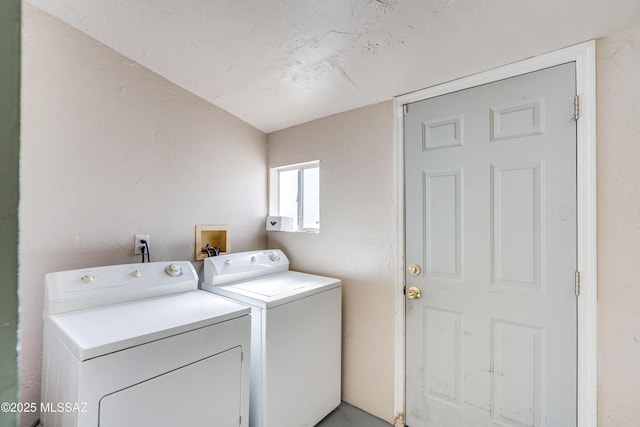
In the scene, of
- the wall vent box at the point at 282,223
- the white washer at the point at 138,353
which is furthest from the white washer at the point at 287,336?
the wall vent box at the point at 282,223

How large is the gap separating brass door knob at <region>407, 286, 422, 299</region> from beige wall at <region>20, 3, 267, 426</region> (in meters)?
1.41

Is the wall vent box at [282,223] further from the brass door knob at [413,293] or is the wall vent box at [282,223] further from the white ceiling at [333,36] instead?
the brass door knob at [413,293]

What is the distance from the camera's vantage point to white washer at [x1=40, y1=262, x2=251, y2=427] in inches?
38.9

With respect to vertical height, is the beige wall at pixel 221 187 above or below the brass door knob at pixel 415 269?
above

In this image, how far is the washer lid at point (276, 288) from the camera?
1.55m

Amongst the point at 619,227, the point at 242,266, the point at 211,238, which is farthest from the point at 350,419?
the point at 619,227

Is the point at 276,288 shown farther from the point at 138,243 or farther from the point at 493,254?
the point at 493,254

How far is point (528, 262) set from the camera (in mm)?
1366

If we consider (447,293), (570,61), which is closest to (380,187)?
(447,293)

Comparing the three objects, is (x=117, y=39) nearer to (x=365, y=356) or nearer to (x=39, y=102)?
(x=39, y=102)

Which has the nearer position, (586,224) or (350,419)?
(586,224)

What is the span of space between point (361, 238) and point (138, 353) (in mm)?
1354

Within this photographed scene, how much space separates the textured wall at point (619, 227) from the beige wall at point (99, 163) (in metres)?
2.18

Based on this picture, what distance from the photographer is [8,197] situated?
32 cm
